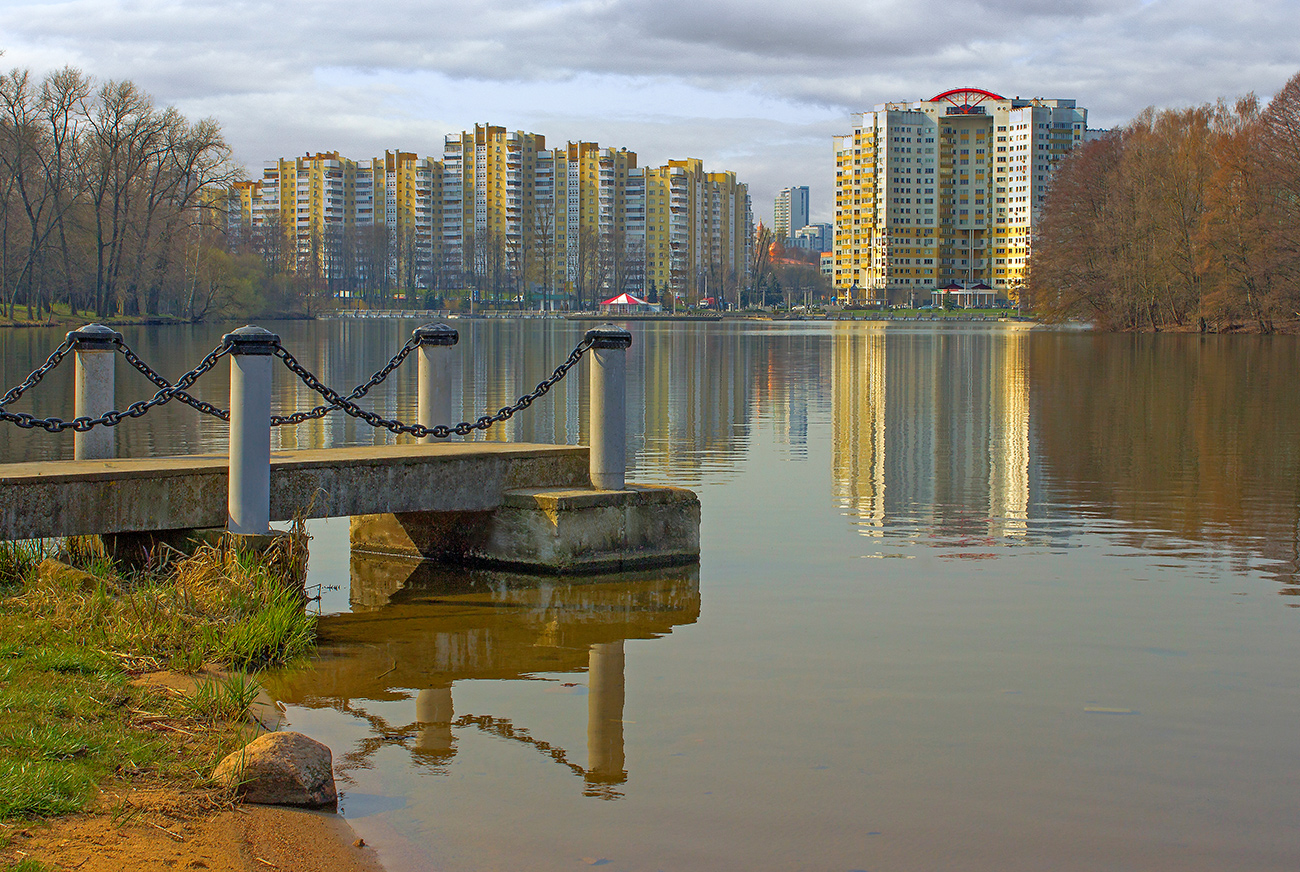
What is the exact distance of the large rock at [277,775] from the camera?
5.57 meters

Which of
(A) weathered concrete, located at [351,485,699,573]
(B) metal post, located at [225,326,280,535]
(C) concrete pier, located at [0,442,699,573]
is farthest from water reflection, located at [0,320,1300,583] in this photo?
(B) metal post, located at [225,326,280,535]

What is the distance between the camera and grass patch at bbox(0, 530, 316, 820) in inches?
225

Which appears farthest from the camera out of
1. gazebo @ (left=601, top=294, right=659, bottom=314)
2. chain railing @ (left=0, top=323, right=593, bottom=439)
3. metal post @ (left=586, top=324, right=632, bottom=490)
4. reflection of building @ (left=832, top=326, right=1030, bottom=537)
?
gazebo @ (left=601, top=294, right=659, bottom=314)

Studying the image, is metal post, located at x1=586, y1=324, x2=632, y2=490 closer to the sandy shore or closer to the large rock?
the large rock

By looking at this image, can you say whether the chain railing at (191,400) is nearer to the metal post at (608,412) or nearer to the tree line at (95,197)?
the metal post at (608,412)

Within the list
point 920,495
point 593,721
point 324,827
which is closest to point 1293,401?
point 920,495

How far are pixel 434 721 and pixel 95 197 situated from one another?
10009 cm

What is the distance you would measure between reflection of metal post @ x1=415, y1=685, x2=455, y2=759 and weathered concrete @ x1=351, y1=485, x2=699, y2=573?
3154mm

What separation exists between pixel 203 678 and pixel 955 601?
511 centimetres

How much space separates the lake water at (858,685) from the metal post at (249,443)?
2.91 feet

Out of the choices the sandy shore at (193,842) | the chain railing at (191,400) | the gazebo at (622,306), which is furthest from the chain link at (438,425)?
the gazebo at (622,306)

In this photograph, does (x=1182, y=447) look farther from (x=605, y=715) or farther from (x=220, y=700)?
(x=220, y=700)

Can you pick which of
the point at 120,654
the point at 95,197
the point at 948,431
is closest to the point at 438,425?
the point at 120,654

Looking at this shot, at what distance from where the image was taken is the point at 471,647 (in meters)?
8.67
